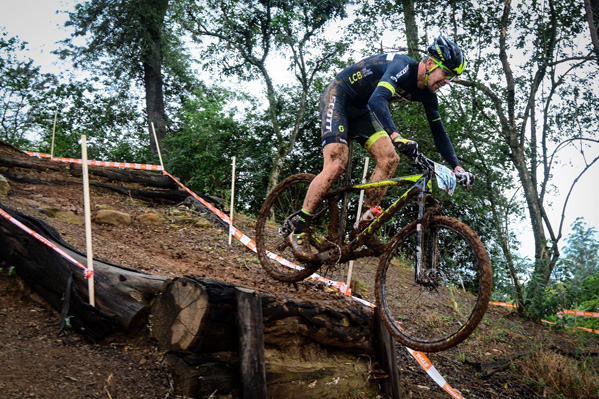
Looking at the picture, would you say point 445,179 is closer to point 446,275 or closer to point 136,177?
point 446,275

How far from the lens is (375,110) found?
12.5 ft

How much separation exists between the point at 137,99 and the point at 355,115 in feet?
68.6

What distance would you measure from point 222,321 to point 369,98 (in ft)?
8.22

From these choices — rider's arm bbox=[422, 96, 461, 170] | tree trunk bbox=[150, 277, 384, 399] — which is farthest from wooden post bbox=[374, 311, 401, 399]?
rider's arm bbox=[422, 96, 461, 170]

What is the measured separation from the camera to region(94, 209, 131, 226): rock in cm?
798

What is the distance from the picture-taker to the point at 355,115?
464 centimetres

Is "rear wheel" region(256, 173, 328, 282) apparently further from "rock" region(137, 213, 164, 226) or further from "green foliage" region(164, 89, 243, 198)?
"green foliage" region(164, 89, 243, 198)

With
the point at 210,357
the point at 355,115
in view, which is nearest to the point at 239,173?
the point at 355,115

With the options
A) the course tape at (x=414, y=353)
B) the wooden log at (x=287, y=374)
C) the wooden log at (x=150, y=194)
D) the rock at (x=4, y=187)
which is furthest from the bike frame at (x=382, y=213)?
the wooden log at (x=150, y=194)

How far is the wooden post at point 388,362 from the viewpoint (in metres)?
4.38

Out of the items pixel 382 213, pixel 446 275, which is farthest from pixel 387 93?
pixel 446 275

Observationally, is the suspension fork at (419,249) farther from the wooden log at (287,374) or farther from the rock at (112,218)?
the rock at (112,218)

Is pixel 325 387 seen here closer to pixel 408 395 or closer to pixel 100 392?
pixel 408 395

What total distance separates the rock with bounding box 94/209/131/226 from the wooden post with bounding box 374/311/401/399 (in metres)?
5.53
